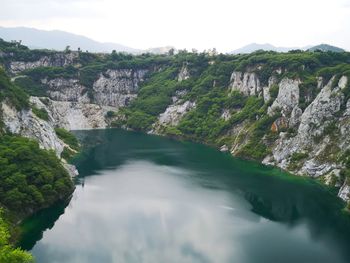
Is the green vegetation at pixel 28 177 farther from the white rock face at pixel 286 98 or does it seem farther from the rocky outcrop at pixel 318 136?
the white rock face at pixel 286 98

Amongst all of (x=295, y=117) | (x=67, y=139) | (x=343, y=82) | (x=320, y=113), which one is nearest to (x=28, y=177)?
(x=67, y=139)

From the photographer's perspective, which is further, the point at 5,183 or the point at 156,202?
the point at 156,202

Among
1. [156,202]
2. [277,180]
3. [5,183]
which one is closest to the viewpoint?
[5,183]

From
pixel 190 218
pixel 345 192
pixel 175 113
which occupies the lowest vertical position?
pixel 190 218

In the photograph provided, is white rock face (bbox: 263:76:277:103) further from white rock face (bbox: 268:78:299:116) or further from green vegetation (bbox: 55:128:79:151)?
green vegetation (bbox: 55:128:79:151)

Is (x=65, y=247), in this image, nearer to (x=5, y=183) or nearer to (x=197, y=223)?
(x=5, y=183)

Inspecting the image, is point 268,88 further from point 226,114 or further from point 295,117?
point 295,117

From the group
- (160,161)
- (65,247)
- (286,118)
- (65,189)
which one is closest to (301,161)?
(286,118)

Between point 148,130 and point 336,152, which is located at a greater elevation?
point 336,152
